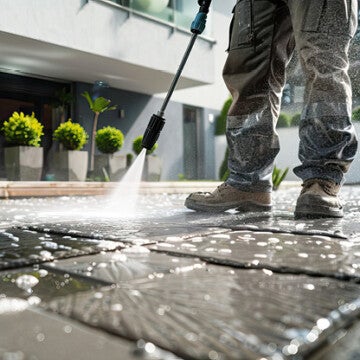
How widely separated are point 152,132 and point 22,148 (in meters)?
4.81

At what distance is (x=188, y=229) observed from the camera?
112 centimetres

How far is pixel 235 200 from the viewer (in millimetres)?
1725

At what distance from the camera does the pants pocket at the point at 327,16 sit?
4.79ft

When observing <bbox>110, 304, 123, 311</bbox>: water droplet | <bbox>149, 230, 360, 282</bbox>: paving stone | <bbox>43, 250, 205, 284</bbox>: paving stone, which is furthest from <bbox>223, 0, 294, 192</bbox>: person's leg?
<bbox>110, 304, 123, 311</bbox>: water droplet

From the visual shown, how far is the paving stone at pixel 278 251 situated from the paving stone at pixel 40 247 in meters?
0.12

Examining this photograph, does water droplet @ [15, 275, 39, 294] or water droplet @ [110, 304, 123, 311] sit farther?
water droplet @ [15, 275, 39, 294]

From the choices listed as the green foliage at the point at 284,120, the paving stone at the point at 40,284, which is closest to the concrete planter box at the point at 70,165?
the green foliage at the point at 284,120

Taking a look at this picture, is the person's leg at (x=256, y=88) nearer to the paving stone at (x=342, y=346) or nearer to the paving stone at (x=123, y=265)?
the paving stone at (x=123, y=265)

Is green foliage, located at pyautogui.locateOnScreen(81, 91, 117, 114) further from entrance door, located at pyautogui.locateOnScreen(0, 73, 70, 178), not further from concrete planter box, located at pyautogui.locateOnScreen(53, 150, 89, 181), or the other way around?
concrete planter box, located at pyautogui.locateOnScreen(53, 150, 89, 181)

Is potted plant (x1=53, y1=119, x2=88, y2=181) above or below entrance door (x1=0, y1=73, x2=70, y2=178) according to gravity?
below

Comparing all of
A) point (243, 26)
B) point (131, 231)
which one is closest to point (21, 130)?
point (243, 26)

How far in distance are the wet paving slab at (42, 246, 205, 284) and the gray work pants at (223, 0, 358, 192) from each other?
0.93 meters

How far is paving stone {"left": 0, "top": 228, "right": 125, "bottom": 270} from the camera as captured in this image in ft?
2.32

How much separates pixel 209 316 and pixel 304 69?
1.28 meters
